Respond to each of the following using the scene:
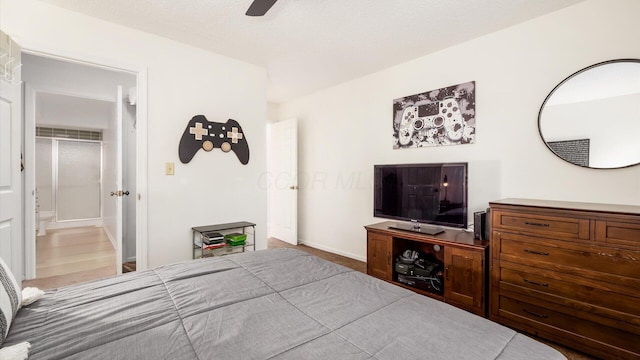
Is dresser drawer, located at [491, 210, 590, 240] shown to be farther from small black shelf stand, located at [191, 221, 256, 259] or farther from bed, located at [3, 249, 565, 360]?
small black shelf stand, located at [191, 221, 256, 259]

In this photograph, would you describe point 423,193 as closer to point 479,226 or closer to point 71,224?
point 479,226

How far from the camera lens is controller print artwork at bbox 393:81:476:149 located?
2754 mm

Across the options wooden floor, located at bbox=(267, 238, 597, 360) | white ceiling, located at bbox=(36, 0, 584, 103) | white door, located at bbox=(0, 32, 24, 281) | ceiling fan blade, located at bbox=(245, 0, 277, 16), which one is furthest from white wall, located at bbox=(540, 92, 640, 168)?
white door, located at bbox=(0, 32, 24, 281)

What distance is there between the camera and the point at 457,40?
8.97ft

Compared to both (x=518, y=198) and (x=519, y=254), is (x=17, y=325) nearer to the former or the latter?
(x=519, y=254)

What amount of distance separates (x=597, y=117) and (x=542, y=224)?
95cm

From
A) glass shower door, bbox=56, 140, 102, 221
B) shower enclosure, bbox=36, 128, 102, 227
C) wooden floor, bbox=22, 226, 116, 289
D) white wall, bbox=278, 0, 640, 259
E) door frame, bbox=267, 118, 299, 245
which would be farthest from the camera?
glass shower door, bbox=56, 140, 102, 221

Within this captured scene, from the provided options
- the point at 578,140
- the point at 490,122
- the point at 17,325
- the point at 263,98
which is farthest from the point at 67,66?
the point at 578,140

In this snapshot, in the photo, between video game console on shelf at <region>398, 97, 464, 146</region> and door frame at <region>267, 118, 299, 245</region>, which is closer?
video game console on shelf at <region>398, 97, 464, 146</region>

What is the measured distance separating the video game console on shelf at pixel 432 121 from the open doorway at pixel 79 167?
2.82 m

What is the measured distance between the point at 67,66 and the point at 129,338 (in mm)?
3733

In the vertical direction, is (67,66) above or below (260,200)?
above

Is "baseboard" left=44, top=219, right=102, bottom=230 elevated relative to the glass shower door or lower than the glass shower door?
lower

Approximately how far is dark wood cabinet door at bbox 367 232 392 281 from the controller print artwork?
1.12m
